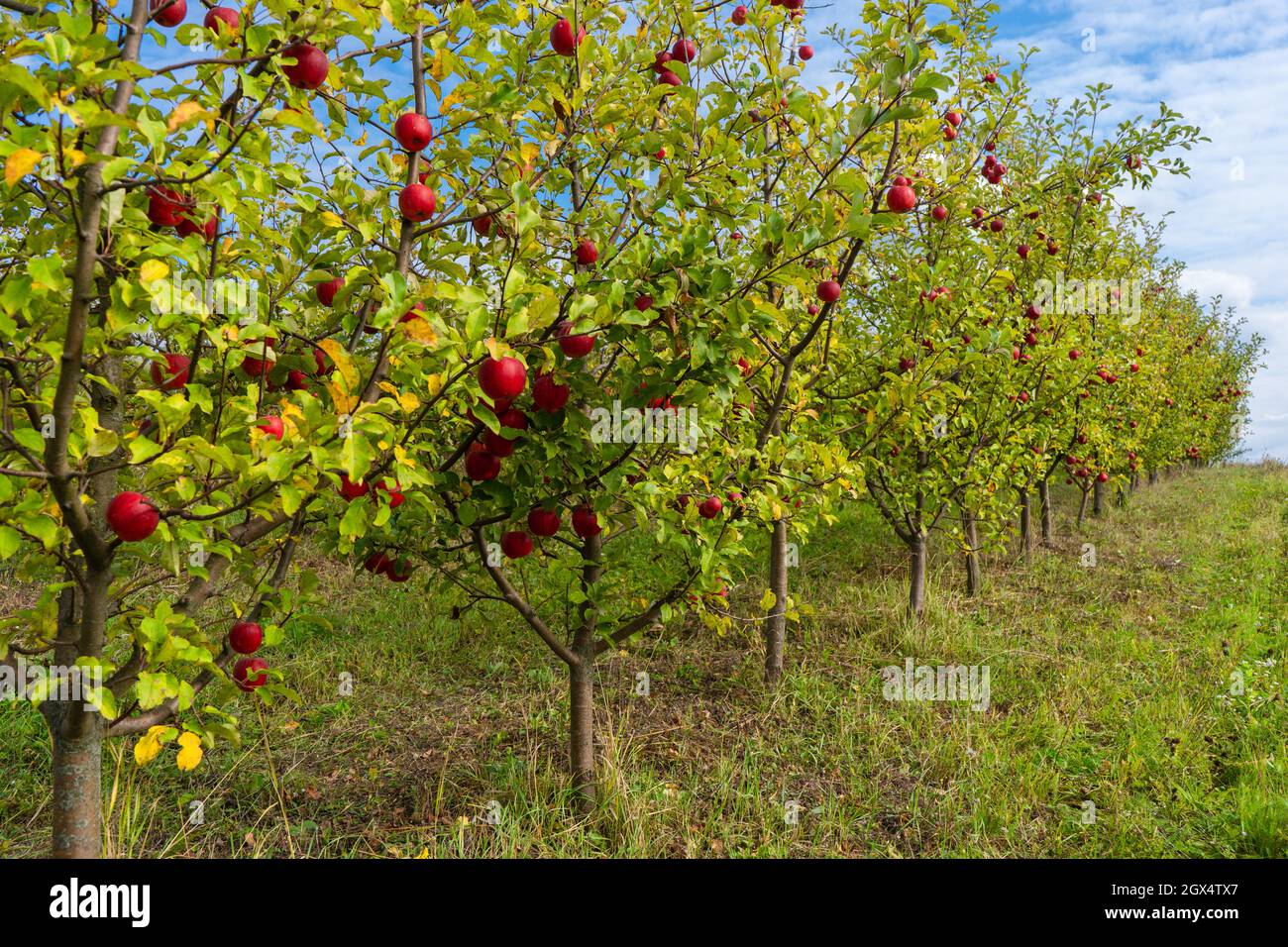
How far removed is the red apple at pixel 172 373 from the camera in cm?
221

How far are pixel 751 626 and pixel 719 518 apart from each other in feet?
11.3

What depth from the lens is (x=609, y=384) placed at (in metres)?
2.92

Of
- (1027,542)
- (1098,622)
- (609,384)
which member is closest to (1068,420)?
(1027,542)

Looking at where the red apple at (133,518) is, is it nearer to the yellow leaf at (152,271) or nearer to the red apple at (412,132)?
the yellow leaf at (152,271)

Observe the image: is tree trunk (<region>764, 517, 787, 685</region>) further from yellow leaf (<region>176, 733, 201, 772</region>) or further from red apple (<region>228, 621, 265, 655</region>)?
yellow leaf (<region>176, 733, 201, 772</region>)

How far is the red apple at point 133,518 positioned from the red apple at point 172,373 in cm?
42

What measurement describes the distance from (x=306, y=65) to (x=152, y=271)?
0.79 m

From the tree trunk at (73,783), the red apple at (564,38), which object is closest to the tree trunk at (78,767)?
the tree trunk at (73,783)

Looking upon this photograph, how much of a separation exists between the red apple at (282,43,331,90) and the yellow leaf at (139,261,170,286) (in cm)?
71

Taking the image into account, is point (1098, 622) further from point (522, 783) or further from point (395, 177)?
point (395, 177)

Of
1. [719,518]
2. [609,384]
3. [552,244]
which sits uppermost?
[552,244]

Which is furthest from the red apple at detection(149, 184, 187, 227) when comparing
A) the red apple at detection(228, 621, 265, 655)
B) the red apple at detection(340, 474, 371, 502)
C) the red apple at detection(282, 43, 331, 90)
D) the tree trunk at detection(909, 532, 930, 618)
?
the tree trunk at detection(909, 532, 930, 618)

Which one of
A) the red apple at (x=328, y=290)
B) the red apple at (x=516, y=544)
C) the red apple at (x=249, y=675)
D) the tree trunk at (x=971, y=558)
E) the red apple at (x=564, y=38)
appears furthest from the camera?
the tree trunk at (x=971, y=558)

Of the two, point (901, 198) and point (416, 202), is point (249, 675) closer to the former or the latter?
point (416, 202)
